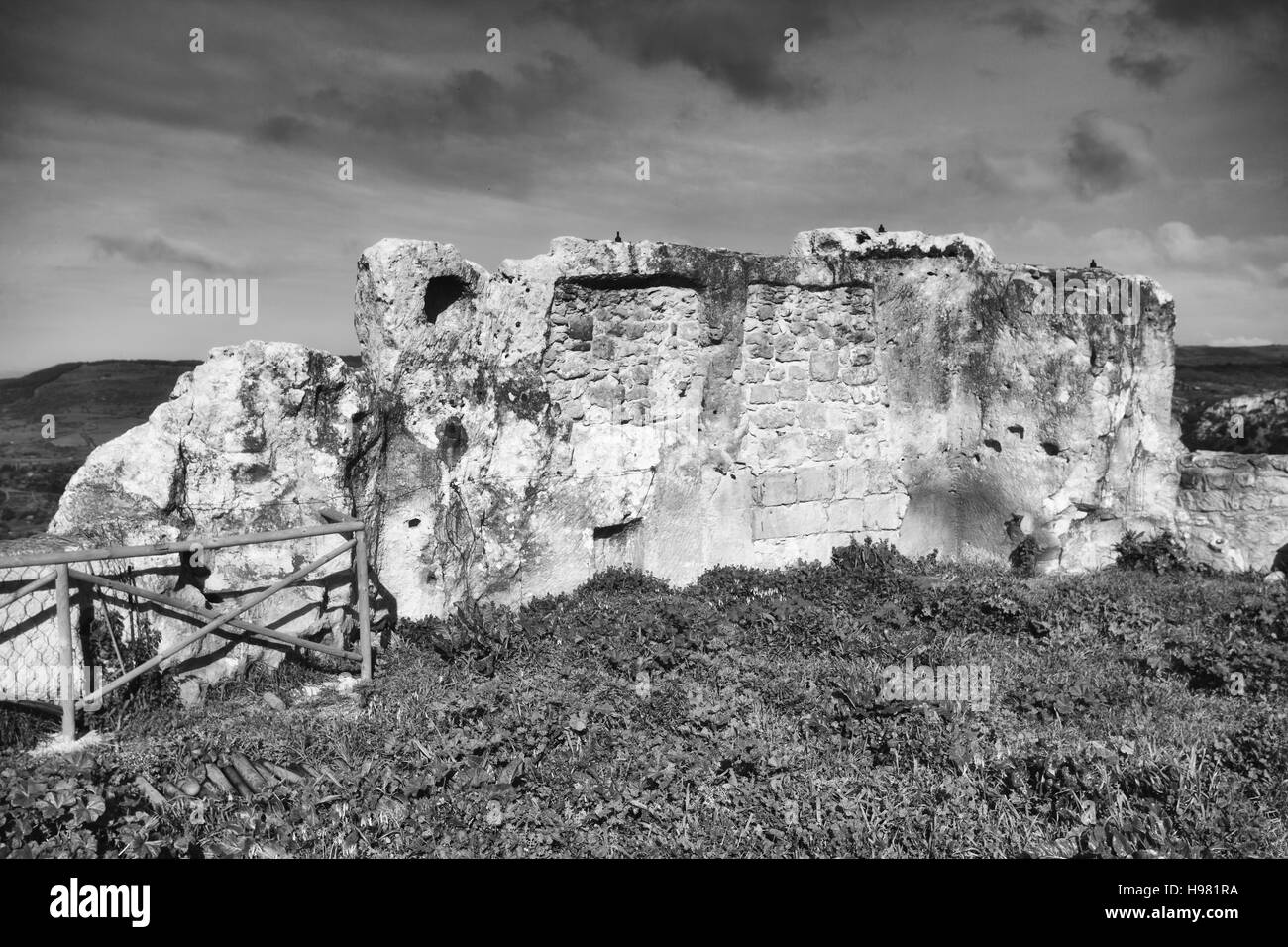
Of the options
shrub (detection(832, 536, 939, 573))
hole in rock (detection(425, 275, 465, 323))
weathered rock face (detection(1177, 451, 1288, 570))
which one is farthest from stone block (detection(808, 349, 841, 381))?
weathered rock face (detection(1177, 451, 1288, 570))

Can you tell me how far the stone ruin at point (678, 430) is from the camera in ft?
20.7

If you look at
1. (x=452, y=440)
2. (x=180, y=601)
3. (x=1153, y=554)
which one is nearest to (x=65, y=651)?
(x=180, y=601)

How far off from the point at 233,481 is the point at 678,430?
3.80 metres

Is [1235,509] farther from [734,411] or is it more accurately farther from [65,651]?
[65,651]

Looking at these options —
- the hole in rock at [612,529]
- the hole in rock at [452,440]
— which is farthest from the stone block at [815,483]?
the hole in rock at [452,440]

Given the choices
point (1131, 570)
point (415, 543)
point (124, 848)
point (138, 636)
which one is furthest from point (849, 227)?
point (124, 848)

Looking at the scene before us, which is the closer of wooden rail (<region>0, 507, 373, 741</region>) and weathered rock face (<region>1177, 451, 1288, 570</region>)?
wooden rail (<region>0, 507, 373, 741</region>)

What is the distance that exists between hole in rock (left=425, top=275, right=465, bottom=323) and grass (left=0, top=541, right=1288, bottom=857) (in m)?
2.49

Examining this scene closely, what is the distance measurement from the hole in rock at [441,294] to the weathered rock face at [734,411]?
2cm

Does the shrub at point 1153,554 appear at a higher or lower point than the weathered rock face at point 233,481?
lower

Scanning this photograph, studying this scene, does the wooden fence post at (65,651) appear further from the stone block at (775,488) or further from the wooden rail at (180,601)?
the stone block at (775,488)

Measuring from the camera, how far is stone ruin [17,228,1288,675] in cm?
631

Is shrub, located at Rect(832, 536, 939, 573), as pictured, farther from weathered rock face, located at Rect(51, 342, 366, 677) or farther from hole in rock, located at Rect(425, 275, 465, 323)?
weathered rock face, located at Rect(51, 342, 366, 677)

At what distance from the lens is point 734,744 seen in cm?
503
